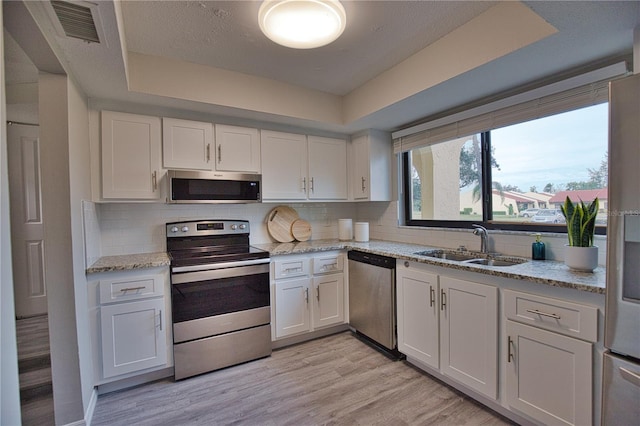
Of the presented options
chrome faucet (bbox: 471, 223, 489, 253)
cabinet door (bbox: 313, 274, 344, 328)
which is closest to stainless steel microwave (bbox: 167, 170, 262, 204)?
cabinet door (bbox: 313, 274, 344, 328)

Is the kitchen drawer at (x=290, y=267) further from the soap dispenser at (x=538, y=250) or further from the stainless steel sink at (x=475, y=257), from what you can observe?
the soap dispenser at (x=538, y=250)

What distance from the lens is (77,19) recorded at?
1.36 meters

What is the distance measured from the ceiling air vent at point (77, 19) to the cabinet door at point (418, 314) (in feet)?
7.84

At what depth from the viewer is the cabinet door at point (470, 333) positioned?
5.98 feet

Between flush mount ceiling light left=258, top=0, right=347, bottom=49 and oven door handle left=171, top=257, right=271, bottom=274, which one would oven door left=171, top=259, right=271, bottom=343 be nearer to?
oven door handle left=171, top=257, right=271, bottom=274

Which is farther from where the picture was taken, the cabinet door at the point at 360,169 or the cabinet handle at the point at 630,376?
the cabinet door at the point at 360,169

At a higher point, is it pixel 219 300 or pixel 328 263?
pixel 328 263

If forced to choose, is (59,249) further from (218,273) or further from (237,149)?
(237,149)

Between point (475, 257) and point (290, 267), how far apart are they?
1547 mm

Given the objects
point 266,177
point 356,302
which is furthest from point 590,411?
point 266,177

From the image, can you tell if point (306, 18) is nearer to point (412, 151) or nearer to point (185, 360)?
point (412, 151)

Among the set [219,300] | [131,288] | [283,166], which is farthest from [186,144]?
[219,300]

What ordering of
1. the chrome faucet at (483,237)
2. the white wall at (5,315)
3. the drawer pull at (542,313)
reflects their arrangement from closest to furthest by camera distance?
the white wall at (5,315), the drawer pull at (542,313), the chrome faucet at (483,237)

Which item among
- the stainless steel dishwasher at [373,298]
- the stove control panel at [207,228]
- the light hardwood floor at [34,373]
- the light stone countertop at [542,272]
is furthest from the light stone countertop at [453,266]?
the light hardwood floor at [34,373]
